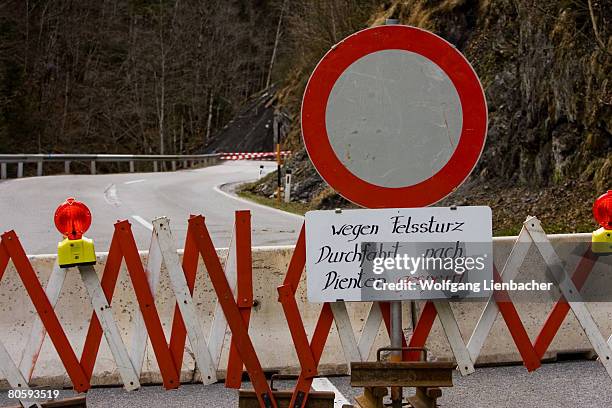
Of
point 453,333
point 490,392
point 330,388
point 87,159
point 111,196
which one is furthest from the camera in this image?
point 87,159

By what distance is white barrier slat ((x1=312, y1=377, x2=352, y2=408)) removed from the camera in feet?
15.9

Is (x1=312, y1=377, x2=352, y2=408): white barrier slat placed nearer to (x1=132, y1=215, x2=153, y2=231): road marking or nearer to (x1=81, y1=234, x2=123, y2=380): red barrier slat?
(x1=81, y1=234, x2=123, y2=380): red barrier slat

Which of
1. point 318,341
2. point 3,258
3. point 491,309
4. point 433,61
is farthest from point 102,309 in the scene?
point 433,61

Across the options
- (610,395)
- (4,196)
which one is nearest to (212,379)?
(610,395)

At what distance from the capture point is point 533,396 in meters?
4.96

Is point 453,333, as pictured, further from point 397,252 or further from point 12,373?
point 12,373

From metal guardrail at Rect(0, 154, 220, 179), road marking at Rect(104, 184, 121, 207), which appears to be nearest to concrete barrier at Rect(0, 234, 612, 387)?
road marking at Rect(104, 184, 121, 207)

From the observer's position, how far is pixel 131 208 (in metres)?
20.4

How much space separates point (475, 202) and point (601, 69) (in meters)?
3.67

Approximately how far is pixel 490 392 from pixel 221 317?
Answer: 5.59 feet

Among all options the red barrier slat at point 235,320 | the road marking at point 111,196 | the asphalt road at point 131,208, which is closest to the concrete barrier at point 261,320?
the red barrier slat at point 235,320

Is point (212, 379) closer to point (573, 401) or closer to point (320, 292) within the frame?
point (320, 292)

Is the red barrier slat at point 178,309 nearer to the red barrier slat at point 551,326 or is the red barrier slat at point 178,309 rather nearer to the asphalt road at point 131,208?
the red barrier slat at point 551,326

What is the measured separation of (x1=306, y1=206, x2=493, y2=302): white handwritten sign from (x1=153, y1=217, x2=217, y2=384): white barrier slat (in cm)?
76
